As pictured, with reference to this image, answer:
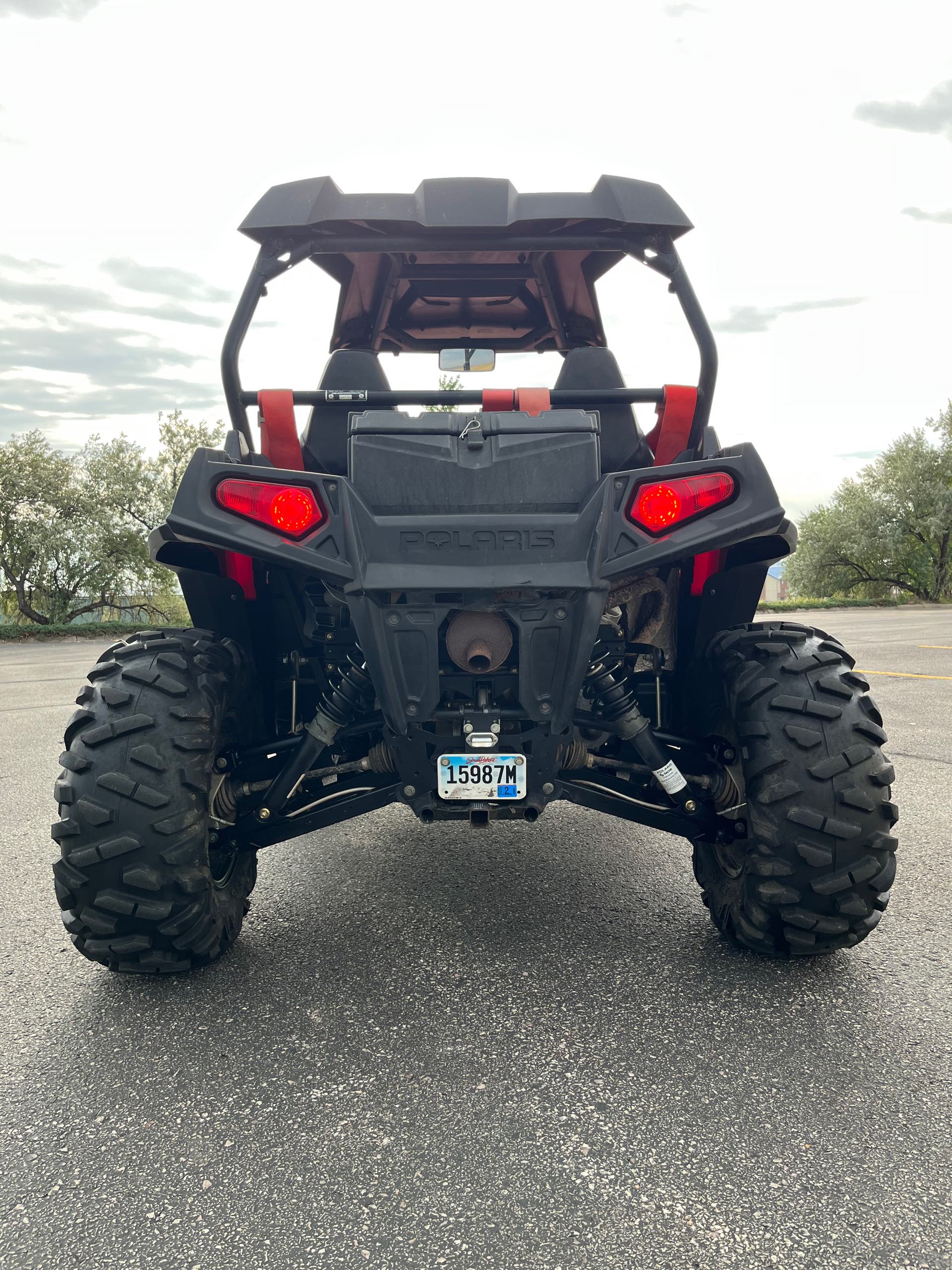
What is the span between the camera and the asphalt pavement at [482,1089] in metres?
1.61

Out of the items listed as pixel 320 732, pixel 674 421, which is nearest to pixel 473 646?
pixel 320 732

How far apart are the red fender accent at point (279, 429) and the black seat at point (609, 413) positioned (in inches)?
35.7

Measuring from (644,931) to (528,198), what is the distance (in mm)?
2395

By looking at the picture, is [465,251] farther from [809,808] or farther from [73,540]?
[73,540]

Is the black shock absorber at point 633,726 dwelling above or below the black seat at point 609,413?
below

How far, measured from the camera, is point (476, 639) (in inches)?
96.3

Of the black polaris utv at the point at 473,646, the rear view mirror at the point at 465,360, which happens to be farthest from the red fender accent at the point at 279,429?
the rear view mirror at the point at 465,360

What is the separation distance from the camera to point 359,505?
232cm

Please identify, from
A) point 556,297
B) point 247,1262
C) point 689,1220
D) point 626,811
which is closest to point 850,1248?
point 689,1220

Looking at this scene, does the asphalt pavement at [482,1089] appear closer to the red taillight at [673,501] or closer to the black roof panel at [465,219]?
the red taillight at [673,501]

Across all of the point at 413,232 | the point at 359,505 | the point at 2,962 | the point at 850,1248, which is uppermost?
the point at 413,232

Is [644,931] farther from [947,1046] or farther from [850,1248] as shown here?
[850,1248]

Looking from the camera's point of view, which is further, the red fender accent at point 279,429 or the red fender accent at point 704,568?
the red fender accent at point 704,568

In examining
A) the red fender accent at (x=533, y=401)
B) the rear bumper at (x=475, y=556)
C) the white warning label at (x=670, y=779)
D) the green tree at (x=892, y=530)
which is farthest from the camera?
the green tree at (x=892, y=530)
